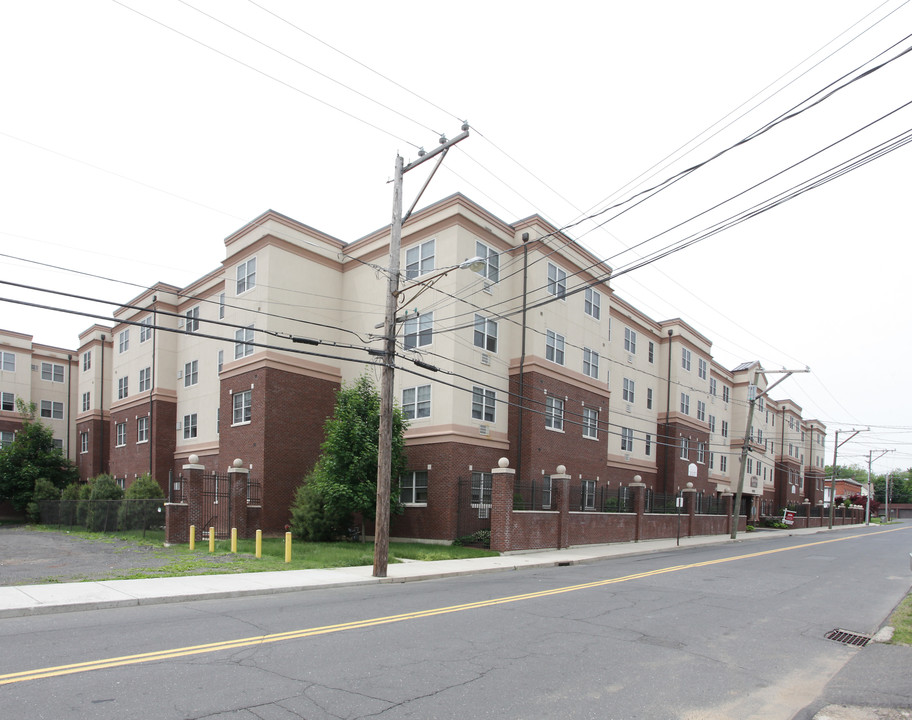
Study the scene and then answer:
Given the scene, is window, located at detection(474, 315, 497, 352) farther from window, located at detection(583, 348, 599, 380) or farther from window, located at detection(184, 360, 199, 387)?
window, located at detection(184, 360, 199, 387)

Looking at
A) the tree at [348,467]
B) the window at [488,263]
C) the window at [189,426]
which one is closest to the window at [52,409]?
the window at [189,426]

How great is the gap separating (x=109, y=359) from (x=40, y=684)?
46.4 m

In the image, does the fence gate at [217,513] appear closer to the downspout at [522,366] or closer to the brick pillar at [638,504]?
the downspout at [522,366]

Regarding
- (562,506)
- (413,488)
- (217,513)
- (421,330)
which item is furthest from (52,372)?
(562,506)

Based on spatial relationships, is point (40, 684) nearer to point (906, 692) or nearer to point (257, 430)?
point (906, 692)

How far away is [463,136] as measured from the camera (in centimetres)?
1639

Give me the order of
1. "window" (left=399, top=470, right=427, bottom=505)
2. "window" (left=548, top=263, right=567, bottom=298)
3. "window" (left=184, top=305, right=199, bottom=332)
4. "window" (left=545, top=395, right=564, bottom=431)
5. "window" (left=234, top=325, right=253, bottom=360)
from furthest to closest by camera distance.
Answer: "window" (left=184, top=305, right=199, bottom=332) → "window" (left=548, top=263, right=567, bottom=298) → "window" (left=234, top=325, right=253, bottom=360) → "window" (left=545, top=395, right=564, bottom=431) → "window" (left=399, top=470, right=427, bottom=505)

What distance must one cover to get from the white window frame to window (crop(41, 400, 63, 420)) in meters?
40.4

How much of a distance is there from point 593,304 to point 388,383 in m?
19.5

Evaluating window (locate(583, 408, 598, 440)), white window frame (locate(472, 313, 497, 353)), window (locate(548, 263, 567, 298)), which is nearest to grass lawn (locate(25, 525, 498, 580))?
white window frame (locate(472, 313, 497, 353))

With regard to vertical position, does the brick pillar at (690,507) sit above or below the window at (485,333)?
below

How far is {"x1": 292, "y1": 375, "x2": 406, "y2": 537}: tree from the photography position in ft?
77.8

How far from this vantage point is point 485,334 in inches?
1109

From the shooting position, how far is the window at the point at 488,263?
2775 cm
